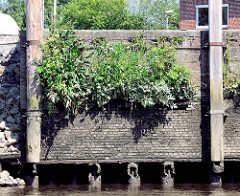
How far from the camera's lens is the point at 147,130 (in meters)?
16.1

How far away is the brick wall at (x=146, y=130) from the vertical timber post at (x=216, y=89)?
370 mm

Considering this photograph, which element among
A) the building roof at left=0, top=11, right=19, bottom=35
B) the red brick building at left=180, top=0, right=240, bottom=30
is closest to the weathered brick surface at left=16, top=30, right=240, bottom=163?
the red brick building at left=180, top=0, right=240, bottom=30

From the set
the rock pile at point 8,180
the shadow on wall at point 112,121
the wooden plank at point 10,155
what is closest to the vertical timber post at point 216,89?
the shadow on wall at point 112,121

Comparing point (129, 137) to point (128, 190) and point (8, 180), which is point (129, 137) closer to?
point (128, 190)

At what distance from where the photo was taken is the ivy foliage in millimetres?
15633

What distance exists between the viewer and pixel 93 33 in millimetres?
16188

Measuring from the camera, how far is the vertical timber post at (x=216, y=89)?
616 inches

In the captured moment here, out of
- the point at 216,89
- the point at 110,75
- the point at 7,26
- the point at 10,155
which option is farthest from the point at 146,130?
the point at 7,26

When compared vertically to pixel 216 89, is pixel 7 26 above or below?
above

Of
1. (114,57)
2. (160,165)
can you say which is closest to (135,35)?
(114,57)

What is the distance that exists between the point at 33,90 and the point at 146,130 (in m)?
3.73

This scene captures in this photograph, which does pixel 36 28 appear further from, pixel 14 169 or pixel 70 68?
pixel 14 169

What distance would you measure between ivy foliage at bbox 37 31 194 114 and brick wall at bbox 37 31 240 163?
36cm

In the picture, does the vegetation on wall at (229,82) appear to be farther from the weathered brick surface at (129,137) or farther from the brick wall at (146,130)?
the weathered brick surface at (129,137)
